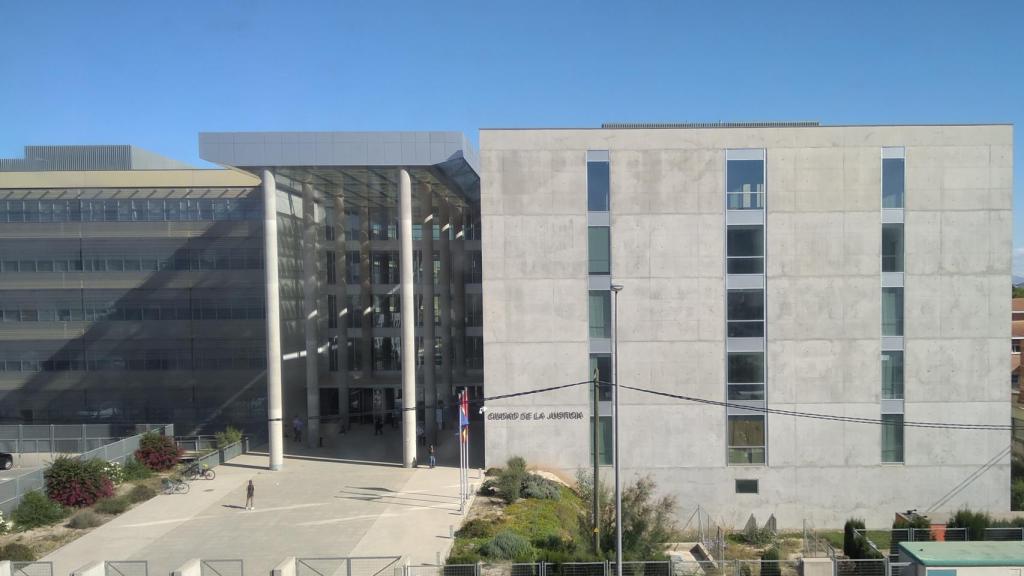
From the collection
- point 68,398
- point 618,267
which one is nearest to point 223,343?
point 68,398

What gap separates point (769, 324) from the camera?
87.9 ft

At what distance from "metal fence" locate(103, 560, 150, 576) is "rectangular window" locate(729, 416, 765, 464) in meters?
21.6

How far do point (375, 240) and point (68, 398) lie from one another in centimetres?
2079

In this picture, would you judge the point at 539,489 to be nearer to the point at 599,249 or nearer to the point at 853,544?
the point at 599,249

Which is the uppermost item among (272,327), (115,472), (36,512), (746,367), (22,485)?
(272,327)

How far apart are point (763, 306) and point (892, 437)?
25.7ft

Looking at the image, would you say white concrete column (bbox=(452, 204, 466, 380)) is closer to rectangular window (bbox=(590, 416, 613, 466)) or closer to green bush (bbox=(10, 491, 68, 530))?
rectangular window (bbox=(590, 416, 613, 466))

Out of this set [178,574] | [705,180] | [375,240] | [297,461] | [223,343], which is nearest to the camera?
[178,574]

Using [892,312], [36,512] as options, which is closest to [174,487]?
[36,512]

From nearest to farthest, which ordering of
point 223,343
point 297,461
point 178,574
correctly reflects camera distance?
point 178,574
point 297,461
point 223,343

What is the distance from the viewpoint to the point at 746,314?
2683 cm

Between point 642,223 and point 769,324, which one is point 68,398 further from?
point 769,324

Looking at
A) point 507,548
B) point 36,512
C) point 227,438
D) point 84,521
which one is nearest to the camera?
point 507,548

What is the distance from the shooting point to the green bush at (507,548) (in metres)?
17.7
